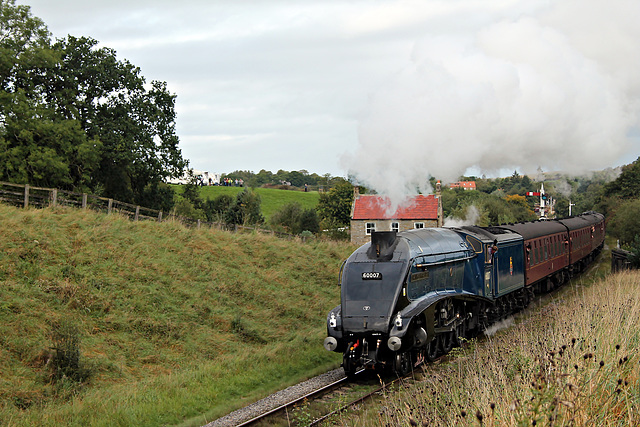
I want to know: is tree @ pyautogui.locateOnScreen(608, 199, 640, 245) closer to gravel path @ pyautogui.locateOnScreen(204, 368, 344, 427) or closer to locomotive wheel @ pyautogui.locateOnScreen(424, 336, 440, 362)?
locomotive wheel @ pyautogui.locateOnScreen(424, 336, 440, 362)

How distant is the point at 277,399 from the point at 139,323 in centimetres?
677

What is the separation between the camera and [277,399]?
1321 cm

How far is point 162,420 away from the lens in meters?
11.9

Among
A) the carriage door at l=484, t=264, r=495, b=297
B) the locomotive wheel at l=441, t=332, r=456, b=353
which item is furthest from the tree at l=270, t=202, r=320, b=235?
the locomotive wheel at l=441, t=332, r=456, b=353

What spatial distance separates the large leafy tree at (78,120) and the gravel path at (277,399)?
2739 centimetres

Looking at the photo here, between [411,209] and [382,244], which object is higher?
[411,209]

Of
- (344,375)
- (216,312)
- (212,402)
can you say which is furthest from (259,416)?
(216,312)

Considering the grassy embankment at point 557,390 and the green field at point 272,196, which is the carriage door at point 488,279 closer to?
the grassy embankment at point 557,390

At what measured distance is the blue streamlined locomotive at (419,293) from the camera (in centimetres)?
1396

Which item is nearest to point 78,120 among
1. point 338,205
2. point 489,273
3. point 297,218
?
point 489,273

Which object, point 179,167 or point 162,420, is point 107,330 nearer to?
point 162,420

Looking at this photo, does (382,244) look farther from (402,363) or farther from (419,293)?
(402,363)

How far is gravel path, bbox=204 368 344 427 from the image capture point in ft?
38.9

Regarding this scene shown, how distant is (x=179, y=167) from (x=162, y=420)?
3287cm
